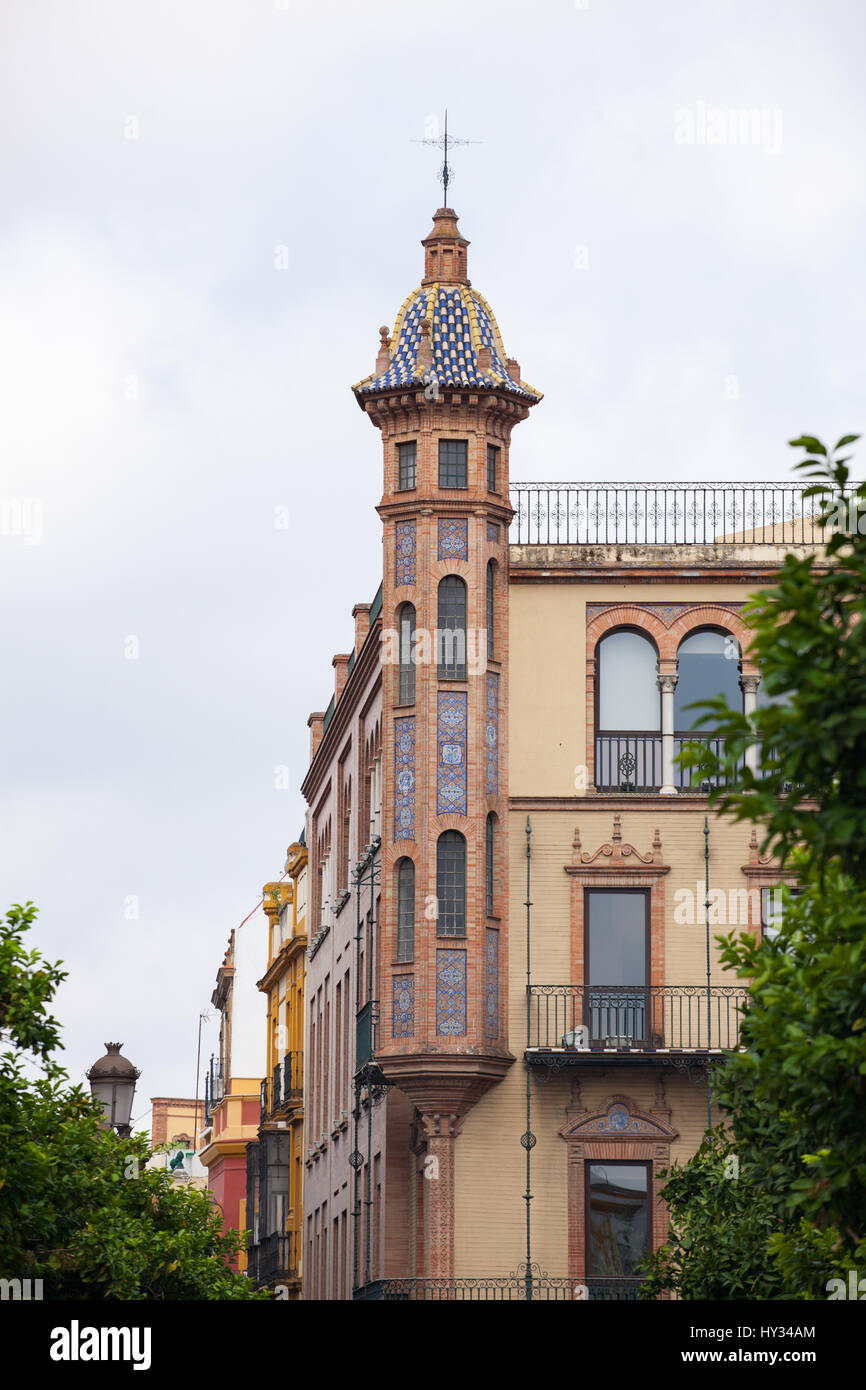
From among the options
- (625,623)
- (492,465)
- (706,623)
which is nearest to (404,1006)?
(625,623)

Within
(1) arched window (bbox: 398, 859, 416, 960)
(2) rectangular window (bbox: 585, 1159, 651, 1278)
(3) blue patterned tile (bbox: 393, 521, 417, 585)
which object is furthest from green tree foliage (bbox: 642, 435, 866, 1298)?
(3) blue patterned tile (bbox: 393, 521, 417, 585)

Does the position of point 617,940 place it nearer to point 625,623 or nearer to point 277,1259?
point 625,623

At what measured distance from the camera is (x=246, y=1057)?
83.2 metres

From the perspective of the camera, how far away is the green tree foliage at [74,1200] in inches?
846

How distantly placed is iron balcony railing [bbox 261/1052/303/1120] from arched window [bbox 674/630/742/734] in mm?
25277

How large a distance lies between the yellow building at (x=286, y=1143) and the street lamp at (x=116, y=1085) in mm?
32261

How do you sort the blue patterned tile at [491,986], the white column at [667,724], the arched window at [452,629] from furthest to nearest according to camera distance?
the white column at [667,724] < the arched window at [452,629] < the blue patterned tile at [491,986]

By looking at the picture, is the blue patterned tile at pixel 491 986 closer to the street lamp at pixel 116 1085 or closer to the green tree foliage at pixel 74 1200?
the green tree foliage at pixel 74 1200

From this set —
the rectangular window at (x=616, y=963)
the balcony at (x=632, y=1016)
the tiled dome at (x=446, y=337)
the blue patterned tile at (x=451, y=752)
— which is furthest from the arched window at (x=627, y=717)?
the tiled dome at (x=446, y=337)

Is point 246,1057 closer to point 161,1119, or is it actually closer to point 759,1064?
point 161,1119

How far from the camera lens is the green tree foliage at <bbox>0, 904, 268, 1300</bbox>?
2150 cm

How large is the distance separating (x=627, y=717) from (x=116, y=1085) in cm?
1218

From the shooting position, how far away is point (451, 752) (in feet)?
116

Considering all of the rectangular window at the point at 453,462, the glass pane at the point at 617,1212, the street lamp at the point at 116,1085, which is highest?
the rectangular window at the point at 453,462
